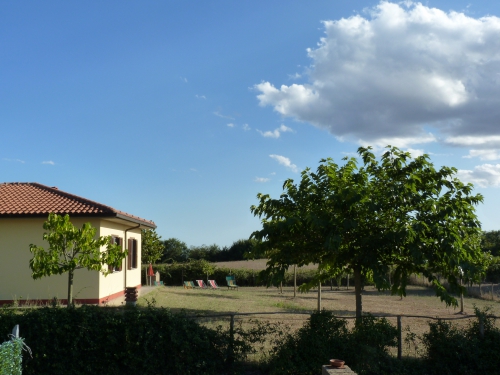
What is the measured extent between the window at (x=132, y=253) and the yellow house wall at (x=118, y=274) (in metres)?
0.18

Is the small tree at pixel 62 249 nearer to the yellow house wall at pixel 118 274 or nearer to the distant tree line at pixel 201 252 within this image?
the yellow house wall at pixel 118 274

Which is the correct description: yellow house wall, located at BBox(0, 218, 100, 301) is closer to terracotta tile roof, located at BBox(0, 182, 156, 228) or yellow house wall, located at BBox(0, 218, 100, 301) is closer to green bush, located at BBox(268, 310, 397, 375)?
terracotta tile roof, located at BBox(0, 182, 156, 228)

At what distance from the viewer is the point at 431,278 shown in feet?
28.9

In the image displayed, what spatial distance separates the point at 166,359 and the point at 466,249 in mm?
5351

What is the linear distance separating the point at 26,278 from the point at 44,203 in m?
2.54

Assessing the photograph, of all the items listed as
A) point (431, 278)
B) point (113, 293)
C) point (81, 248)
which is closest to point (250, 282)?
point (113, 293)

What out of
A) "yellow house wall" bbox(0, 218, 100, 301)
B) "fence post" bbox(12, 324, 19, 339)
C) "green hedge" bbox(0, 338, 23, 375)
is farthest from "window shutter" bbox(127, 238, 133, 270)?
"green hedge" bbox(0, 338, 23, 375)

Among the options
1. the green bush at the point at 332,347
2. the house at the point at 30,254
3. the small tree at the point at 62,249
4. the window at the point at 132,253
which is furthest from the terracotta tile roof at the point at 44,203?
the green bush at the point at 332,347

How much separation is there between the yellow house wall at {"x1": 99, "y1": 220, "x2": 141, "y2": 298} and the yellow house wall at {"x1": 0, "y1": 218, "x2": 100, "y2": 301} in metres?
0.46

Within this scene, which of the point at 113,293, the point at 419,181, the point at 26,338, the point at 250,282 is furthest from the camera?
the point at 250,282

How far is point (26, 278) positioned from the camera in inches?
614

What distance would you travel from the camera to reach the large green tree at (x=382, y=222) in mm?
8164

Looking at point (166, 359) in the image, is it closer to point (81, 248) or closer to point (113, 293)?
point (81, 248)

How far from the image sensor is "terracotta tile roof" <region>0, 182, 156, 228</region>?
1538cm
